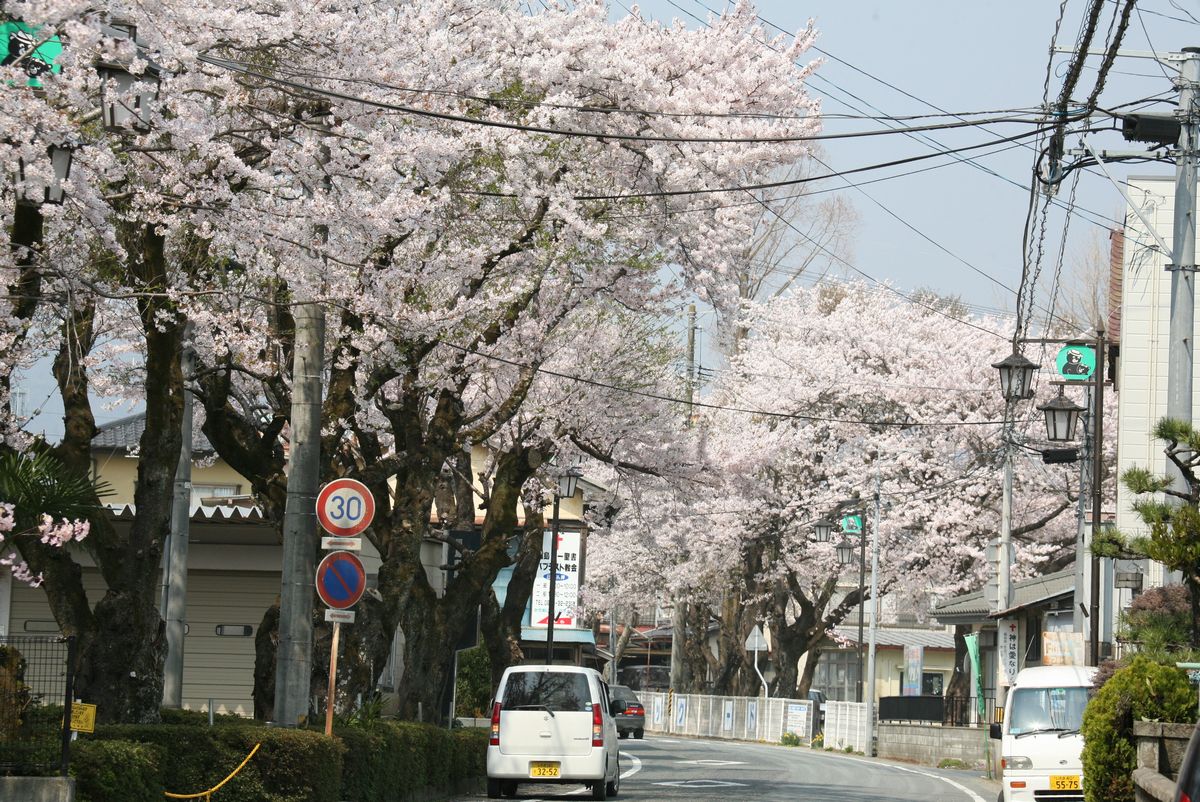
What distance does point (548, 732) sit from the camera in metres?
18.8

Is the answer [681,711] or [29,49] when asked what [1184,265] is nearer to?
[29,49]

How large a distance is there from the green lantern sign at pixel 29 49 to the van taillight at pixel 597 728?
33.8 feet

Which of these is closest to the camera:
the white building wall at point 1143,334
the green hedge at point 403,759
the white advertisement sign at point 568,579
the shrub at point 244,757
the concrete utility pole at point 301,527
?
the shrub at point 244,757

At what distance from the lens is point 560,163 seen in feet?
64.8

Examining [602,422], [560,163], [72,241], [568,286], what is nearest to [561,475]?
[602,422]

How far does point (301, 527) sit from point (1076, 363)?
630 inches

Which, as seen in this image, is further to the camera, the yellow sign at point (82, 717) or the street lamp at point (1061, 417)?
the street lamp at point (1061, 417)

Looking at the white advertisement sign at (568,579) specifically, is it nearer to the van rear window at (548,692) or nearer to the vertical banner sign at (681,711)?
the vertical banner sign at (681,711)

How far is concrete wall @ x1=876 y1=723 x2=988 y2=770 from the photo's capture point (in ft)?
117

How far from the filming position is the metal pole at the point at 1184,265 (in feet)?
49.2

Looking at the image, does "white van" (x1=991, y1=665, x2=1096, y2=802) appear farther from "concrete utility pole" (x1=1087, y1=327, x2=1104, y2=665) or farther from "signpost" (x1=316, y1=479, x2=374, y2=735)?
"signpost" (x1=316, y1=479, x2=374, y2=735)

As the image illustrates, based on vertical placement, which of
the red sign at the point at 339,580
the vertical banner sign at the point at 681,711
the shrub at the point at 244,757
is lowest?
the vertical banner sign at the point at 681,711

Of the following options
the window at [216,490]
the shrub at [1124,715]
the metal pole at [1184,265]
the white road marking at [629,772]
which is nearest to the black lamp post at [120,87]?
the shrub at [1124,715]

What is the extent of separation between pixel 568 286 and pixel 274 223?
314 inches
